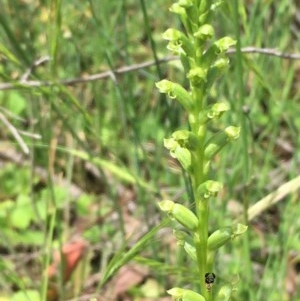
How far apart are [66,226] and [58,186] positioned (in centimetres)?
13

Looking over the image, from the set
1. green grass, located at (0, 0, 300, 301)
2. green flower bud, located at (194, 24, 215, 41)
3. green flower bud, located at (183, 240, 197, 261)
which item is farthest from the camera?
green grass, located at (0, 0, 300, 301)

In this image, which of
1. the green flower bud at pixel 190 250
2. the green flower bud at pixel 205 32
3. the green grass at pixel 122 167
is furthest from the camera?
the green grass at pixel 122 167

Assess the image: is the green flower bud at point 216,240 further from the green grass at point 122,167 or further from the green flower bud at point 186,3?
the green grass at point 122,167

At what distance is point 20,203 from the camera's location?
247 centimetres

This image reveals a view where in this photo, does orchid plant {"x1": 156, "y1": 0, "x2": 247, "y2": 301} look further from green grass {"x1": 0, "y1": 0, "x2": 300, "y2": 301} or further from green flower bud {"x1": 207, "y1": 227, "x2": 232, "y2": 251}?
green grass {"x1": 0, "y1": 0, "x2": 300, "y2": 301}

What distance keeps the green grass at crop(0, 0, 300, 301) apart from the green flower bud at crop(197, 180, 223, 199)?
2.70ft

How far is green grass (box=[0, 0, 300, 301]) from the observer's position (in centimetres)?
184

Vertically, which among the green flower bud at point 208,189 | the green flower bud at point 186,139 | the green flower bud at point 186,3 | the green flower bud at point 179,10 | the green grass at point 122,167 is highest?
the green flower bud at point 186,3

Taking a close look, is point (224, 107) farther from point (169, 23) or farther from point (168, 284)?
point (169, 23)

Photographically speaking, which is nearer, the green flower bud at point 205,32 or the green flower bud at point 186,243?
the green flower bud at point 205,32

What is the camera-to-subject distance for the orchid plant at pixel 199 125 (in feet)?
2.58

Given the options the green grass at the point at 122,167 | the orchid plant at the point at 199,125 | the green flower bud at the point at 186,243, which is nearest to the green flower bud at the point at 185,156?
the orchid plant at the point at 199,125

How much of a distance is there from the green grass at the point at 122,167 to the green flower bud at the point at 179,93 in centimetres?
73

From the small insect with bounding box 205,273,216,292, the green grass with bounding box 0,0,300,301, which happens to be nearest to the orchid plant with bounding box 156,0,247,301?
the small insect with bounding box 205,273,216,292
